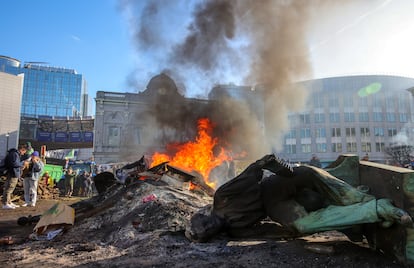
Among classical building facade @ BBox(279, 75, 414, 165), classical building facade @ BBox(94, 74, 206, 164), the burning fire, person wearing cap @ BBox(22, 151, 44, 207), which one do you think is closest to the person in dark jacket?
person wearing cap @ BBox(22, 151, 44, 207)

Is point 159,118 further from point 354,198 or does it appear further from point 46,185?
point 354,198

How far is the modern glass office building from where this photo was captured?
311 feet

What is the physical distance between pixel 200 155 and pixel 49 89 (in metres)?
100

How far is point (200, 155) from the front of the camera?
14492 mm

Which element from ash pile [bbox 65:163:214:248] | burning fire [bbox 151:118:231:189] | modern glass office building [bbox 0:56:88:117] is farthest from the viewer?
modern glass office building [bbox 0:56:88:117]

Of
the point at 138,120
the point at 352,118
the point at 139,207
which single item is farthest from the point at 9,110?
the point at 352,118

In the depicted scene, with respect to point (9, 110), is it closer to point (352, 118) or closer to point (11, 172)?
point (11, 172)

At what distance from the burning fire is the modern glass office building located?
8629 centimetres

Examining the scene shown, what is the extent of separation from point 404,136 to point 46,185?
6298 centimetres

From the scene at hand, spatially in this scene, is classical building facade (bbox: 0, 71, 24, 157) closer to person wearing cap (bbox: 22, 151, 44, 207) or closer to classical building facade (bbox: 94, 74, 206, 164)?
classical building facade (bbox: 94, 74, 206, 164)

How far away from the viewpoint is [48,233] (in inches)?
223

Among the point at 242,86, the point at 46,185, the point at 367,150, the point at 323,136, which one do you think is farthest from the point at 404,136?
the point at 46,185

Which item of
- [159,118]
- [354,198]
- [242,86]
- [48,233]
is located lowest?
[48,233]

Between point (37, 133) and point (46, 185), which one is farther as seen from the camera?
point (37, 133)
